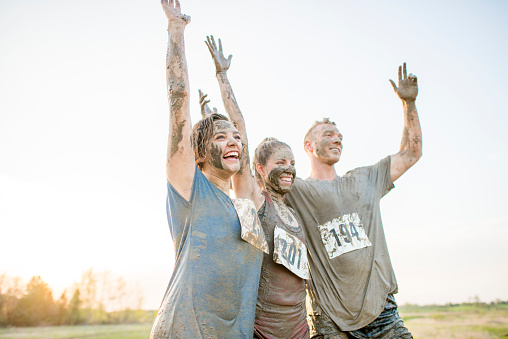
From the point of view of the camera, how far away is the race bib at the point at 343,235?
405cm

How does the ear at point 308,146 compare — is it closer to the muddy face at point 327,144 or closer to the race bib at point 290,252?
the muddy face at point 327,144

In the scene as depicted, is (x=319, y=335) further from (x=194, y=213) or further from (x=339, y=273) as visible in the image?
(x=194, y=213)

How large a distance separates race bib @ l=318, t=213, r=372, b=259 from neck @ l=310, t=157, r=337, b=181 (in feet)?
1.98

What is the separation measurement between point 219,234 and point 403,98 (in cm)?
338

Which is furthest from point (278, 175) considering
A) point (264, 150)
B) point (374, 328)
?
point (374, 328)

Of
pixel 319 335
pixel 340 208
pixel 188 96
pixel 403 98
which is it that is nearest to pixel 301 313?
pixel 319 335

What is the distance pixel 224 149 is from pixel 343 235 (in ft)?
5.42

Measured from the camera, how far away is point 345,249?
404 centimetres

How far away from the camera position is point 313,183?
173 inches

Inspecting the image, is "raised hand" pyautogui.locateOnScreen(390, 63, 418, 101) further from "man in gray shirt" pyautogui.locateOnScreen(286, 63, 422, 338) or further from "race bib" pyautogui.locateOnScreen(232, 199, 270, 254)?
"race bib" pyautogui.locateOnScreen(232, 199, 270, 254)

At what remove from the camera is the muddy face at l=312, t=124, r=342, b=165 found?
4.68 metres

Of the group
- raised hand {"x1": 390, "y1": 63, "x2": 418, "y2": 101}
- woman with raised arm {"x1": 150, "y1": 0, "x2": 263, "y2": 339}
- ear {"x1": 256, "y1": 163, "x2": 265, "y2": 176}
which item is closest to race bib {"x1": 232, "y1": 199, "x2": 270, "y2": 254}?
woman with raised arm {"x1": 150, "y1": 0, "x2": 263, "y2": 339}

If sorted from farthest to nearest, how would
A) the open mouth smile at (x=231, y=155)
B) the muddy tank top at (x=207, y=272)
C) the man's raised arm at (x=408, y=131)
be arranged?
the man's raised arm at (x=408, y=131)
the open mouth smile at (x=231, y=155)
the muddy tank top at (x=207, y=272)

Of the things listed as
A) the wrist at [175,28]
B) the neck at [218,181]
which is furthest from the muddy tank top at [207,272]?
the wrist at [175,28]
